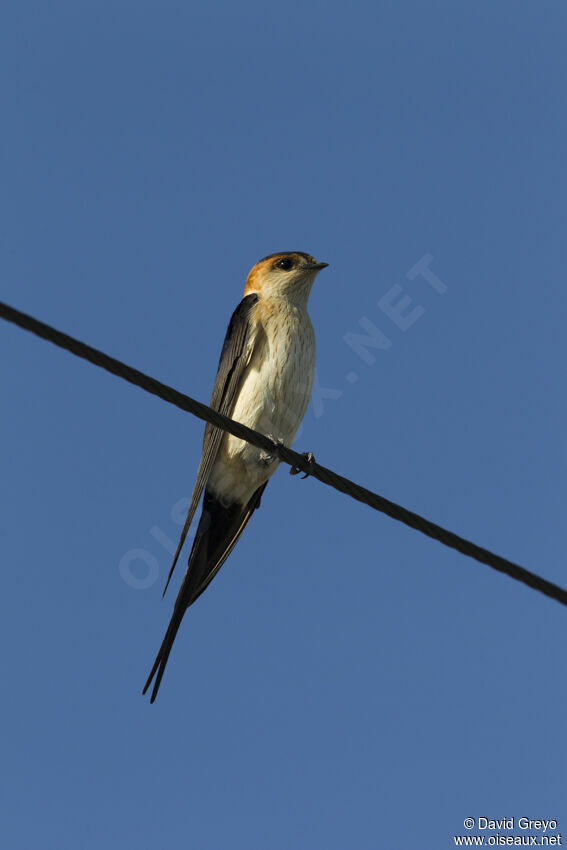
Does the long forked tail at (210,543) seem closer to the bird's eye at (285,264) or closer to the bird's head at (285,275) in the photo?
the bird's head at (285,275)

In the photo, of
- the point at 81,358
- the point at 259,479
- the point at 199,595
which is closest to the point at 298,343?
the point at 259,479

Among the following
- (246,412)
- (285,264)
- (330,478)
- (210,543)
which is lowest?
(330,478)

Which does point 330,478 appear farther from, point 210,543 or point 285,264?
point 285,264

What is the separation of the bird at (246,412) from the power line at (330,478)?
1588mm

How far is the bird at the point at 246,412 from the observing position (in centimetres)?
636

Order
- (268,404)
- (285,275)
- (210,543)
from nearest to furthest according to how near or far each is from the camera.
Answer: (268,404) < (210,543) < (285,275)

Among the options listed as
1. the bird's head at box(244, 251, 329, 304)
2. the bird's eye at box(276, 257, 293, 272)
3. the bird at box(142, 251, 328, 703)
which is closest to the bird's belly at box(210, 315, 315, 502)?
the bird at box(142, 251, 328, 703)

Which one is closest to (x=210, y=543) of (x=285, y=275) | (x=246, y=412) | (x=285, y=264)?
(x=246, y=412)

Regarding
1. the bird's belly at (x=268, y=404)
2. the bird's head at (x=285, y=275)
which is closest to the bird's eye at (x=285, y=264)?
the bird's head at (x=285, y=275)

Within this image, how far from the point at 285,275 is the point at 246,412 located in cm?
129

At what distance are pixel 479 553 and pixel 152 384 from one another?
153cm

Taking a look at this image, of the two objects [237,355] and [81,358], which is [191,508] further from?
[81,358]

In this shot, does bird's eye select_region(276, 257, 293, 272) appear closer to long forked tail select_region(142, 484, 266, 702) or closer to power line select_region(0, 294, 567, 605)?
long forked tail select_region(142, 484, 266, 702)

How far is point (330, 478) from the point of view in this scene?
4527mm
